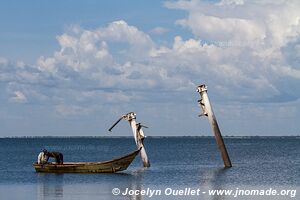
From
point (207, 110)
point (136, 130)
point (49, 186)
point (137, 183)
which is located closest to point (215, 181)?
point (137, 183)

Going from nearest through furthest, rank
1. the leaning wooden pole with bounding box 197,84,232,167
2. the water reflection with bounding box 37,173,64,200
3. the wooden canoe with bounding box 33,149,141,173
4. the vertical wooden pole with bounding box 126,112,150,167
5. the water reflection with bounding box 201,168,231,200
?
1. the water reflection with bounding box 37,173,64,200
2. the water reflection with bounding box 201,168,231,200
3. the leaning wooden pole with bounding box 197,84,232,167
4. the wooden canoe with bounding box 33,149,141,173
5. the vertical wooden pole with bounding box 126,112,150,167

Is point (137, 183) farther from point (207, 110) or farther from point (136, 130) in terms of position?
point (136, 130)

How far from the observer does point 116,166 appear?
62.2m

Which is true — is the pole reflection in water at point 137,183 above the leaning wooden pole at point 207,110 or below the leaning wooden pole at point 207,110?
below

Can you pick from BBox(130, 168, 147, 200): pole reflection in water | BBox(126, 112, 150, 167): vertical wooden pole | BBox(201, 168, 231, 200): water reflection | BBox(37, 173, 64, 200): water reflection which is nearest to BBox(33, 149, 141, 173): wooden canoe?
BBox(37, 173, 64, 200): water reflection

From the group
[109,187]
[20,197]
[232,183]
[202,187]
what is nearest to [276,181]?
[232,183]

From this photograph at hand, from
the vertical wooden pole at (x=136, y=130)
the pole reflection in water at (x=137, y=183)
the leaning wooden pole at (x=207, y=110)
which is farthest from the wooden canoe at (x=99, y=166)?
the leaning wooden pole at (x=207, y=110)

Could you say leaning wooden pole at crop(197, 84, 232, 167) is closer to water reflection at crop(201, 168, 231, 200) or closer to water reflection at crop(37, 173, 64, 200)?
water reflection at crop(201, 168, 231, 200)

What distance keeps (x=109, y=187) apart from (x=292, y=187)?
41.0 feet

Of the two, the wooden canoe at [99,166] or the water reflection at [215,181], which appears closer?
the water reflection at [215,181]

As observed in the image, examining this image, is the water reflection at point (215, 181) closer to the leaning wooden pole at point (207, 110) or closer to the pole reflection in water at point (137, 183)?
the leaning wooden pole at point (207, 110)

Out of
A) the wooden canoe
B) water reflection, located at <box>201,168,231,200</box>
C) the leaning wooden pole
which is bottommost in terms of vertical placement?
water reflection, located at <box>201,168,231,200</box>

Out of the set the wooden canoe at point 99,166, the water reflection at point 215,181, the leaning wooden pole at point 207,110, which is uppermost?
the leaning wooden pole at point 207,110

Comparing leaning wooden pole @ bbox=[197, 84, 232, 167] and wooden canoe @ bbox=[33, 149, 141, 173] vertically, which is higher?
leaning wooden pole @ bbox=[197, 84, 232, 167]
